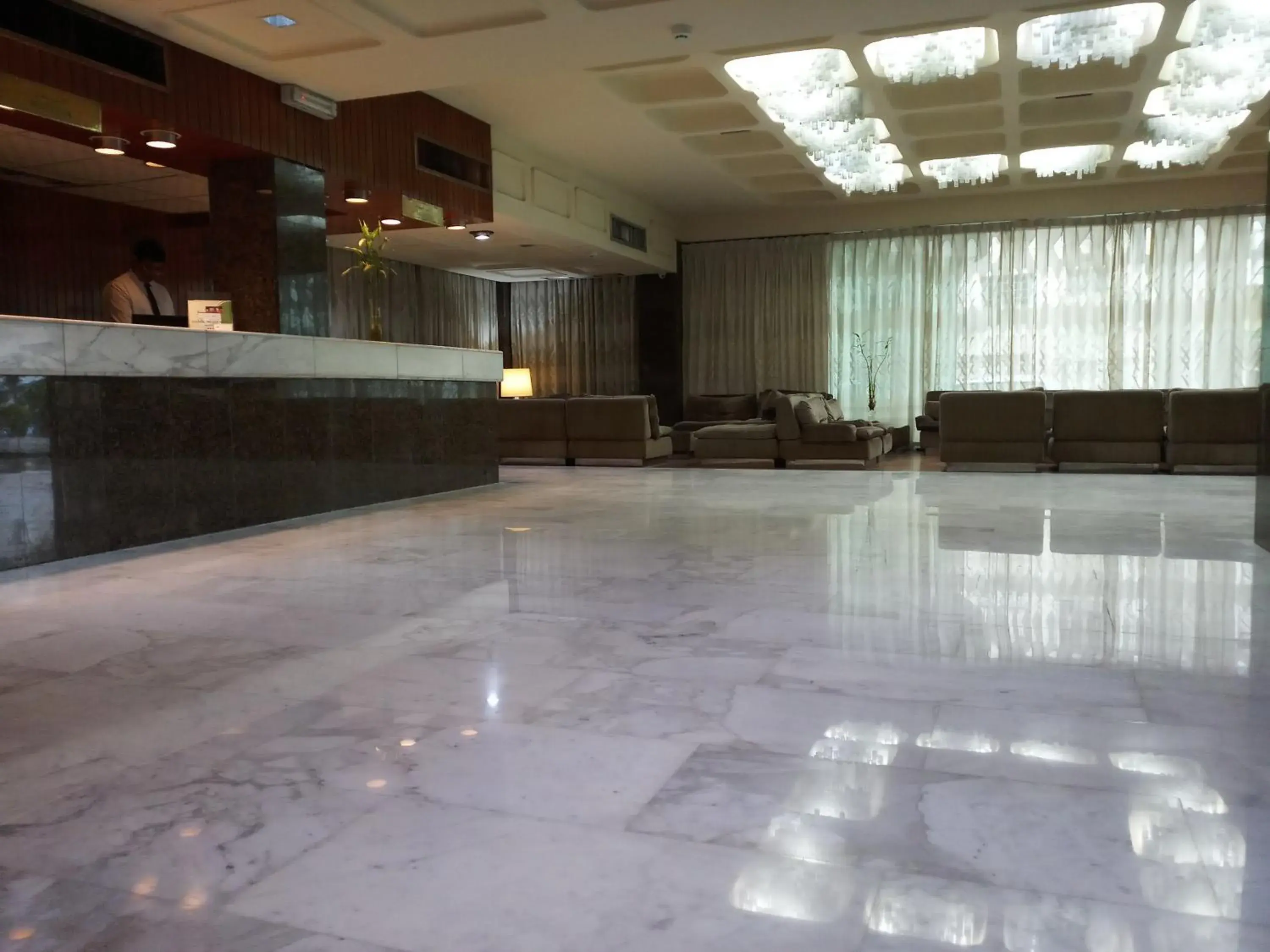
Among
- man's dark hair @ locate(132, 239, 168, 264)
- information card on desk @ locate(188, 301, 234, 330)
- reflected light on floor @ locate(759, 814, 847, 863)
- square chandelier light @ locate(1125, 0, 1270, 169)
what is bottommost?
reflected light on floor @ locate(759, 814, 847, 863)

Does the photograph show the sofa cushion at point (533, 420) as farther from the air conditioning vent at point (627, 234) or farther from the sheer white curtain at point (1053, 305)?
the sheer white curtain at point (1053, 305)

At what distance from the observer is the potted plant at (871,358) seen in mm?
13062

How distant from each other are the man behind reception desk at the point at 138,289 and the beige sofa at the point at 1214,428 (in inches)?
317

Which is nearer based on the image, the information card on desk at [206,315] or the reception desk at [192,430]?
the reception desk at [192,430]

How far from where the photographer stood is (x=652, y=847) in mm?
1540

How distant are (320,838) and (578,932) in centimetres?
53

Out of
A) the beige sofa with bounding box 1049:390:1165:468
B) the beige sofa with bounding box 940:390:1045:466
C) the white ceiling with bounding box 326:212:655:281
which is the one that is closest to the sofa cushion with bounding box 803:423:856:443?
the beige sofa with bounding box 940:390:1045:466

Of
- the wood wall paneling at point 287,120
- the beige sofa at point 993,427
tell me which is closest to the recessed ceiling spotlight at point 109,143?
the wood wall paneling at point 287,120

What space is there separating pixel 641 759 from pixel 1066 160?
425 inches

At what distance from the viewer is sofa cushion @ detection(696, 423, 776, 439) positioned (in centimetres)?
1011

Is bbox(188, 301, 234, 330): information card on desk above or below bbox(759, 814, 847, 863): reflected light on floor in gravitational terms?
above

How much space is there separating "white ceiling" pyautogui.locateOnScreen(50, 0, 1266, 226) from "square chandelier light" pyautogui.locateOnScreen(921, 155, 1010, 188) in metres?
0.22

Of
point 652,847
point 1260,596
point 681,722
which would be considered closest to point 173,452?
point 681,722

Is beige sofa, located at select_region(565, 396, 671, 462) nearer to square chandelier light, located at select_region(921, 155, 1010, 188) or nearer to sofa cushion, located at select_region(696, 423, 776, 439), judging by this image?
sofa cushion, located at select_region(696, 423, 776, 439)
